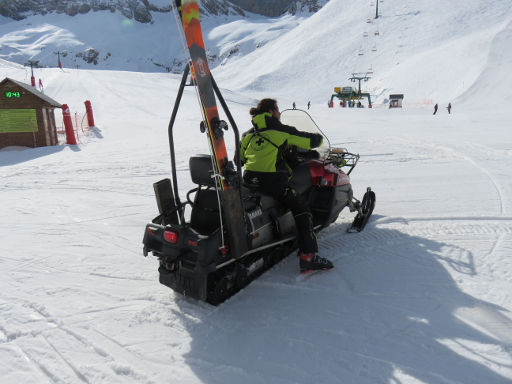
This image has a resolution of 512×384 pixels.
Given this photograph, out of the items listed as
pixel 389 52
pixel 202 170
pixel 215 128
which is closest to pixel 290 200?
pixel 202 170

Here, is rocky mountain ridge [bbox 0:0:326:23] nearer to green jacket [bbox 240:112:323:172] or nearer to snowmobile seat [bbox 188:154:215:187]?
green jacket [bbox 240:112:323:172]

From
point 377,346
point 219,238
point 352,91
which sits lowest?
point 377,346

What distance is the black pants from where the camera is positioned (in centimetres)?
363

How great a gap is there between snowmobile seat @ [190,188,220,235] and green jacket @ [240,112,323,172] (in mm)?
542

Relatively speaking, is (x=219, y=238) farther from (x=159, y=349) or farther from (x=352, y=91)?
(x=352, y=91)

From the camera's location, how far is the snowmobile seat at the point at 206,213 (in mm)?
3301

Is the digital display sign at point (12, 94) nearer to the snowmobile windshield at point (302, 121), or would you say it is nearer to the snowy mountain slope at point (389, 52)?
the snowmobile windshield at point (302, 121)

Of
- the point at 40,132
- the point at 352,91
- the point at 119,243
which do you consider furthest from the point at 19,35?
the point at 119,243

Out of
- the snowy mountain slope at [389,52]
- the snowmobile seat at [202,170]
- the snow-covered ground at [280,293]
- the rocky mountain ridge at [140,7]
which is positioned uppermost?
the rocky mountain ridge at [140,7]

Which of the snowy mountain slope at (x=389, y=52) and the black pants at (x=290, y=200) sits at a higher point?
the snowy mountain slope at (x=389, y=52)

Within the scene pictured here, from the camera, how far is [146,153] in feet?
35.0

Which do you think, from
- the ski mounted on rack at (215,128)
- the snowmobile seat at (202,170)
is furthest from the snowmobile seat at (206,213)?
the ski mounted on rack at (215,128)

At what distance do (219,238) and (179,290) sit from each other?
53 centimetres

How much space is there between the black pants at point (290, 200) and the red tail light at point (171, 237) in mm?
993
